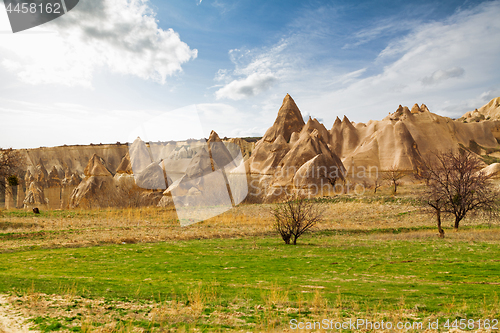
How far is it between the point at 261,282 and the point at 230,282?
773 mm

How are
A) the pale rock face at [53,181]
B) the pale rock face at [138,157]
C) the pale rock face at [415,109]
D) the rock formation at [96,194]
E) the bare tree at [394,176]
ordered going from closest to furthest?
the bare tree at [394,176] → the rock formation at [96,194] → the pale rock face at [138,157] → the pale rock face at [53,181] → the pale rock face at [415,109]

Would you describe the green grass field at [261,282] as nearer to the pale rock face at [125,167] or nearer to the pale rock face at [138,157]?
the pale rock face at [125,167]

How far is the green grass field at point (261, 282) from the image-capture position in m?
Result: 5.60

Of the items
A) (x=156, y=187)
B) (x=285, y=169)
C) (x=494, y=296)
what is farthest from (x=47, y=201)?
(x=494, y=296)

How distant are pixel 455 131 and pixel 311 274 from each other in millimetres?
79314

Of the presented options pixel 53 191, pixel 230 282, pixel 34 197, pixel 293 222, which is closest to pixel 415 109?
pixel 293 222

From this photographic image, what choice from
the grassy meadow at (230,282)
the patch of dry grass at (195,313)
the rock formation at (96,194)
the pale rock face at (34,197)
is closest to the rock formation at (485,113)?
the grassy meadow at (230,282)

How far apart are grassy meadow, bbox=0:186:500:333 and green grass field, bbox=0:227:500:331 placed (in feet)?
0.09

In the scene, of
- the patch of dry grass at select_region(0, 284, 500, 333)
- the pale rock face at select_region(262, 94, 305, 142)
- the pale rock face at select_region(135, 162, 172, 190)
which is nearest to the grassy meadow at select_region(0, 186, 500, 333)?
the patch of dry grass at select_region(0, 284, 500, 333)

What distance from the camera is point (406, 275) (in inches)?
349

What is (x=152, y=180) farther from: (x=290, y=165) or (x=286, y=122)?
(x=286, y=122)

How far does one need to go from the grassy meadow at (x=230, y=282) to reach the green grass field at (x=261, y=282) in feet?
0.09

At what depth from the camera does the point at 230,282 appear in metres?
8.25

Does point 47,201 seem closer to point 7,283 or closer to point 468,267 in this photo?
point 7,283
